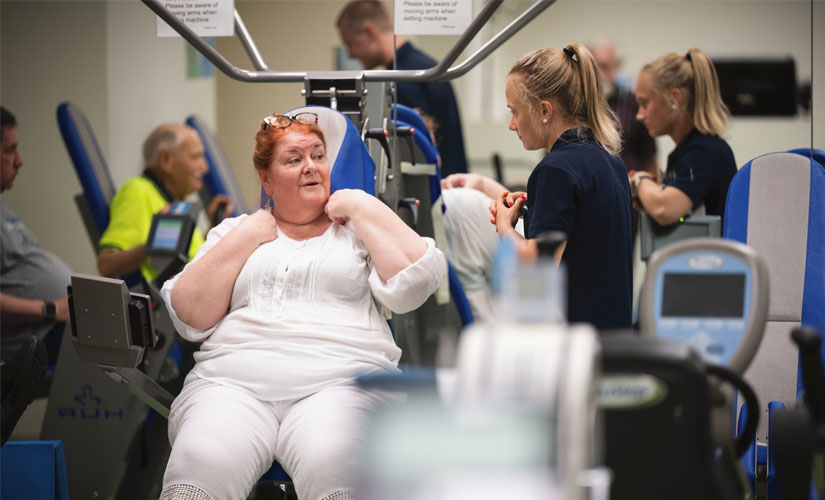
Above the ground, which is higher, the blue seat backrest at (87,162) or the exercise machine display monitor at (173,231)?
the blue seat backrest at (87,162)

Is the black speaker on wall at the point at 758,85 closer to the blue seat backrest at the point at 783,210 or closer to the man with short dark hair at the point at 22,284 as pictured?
the blue seat backrest at the point at 783,210

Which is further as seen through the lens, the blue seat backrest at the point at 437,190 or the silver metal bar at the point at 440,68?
the blue seat backrest at the point at 437,190

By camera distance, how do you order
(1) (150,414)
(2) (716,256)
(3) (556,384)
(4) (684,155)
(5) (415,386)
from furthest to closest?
(1) (150,414)
(4) (684,155)
(2) (716,256)
(5) (415,386)
(3) (556,384)

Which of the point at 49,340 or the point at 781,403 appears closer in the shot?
the point at 781,403

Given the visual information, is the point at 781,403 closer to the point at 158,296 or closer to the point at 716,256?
the point at 716,256

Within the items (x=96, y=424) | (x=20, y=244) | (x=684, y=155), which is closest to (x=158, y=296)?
(x=96, y=424)

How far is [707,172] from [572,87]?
0.76 meters

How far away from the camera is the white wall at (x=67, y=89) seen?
15.1 ft

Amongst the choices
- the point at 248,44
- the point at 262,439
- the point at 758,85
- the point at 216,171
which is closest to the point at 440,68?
the point at 248,44

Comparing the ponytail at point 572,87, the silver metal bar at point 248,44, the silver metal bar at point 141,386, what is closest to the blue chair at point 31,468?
the silver metal bar at point 141,386

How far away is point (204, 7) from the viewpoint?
293 centimetres

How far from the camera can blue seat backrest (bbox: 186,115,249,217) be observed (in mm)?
5160

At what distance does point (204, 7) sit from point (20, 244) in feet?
4.66

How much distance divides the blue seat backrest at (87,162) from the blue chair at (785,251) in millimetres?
2801
